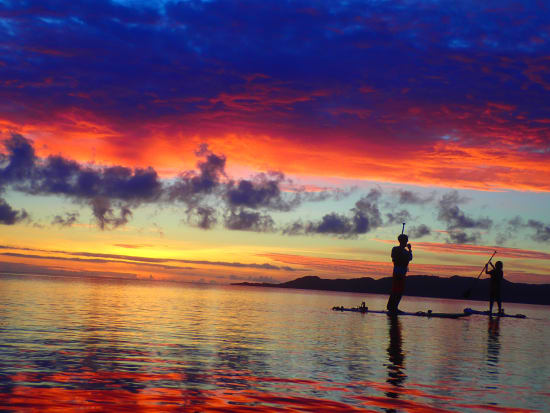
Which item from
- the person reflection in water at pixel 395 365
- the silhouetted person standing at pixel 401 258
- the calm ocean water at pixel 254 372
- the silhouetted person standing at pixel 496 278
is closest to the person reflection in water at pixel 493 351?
the calm ocean water at pixel 254 372

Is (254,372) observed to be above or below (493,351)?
above

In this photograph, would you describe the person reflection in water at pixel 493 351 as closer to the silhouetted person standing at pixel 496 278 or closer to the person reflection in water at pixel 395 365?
the person reflection in water at pixel 395 365

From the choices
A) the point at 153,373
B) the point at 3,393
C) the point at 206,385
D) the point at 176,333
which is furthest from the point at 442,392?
the point at 176,333

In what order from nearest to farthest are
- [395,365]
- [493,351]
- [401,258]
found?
[395,365], [493,351], [401,258]

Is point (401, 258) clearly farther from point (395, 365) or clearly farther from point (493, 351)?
point (395, 365)

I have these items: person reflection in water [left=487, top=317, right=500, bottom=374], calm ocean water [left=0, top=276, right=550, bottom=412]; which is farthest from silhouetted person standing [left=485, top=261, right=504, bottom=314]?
calm ocean water [left=0, top=276, right=550, bottom=412]

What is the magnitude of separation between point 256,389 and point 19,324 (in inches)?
689

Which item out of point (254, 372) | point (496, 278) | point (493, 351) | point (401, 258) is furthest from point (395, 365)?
point (496, 278)

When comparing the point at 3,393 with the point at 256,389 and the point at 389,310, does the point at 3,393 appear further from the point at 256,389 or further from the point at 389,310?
the point at 389,310

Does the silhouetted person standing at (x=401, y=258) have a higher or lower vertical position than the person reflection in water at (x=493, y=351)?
Answer: higher

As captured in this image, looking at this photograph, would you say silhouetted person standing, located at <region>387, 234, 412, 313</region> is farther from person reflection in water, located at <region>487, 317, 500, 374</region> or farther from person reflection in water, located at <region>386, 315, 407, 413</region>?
person reflection in water, located at <region>386, 315, 407, 413</region>

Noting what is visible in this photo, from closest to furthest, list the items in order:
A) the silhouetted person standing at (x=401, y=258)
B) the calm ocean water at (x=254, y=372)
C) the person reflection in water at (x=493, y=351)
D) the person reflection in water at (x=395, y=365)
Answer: the calm ocean water at (x=254, y=372) → the person reflection in water at (x=395, y=365) → the person reflection in water at (x=493, y=351) → the silhouetted person standing at (x=401, y=258)

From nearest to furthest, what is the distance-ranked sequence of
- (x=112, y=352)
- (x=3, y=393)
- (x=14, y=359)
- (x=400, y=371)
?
(x=3, y=393) < (x=14, y=359) < (x=400, y=371) < (x=112, y=352)

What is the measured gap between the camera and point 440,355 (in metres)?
22.3
